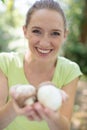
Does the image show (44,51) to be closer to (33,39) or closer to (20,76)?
(33,39)

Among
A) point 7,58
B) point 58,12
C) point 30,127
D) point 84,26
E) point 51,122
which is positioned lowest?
point 84,26

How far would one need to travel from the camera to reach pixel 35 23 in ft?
5.71

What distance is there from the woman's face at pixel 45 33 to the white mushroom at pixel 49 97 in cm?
33

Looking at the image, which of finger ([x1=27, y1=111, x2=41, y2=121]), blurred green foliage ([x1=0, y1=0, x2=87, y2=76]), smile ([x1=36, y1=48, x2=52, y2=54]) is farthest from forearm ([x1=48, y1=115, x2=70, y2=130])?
blurred green foliage ([x1=0, y1=0, x2=87, y2=76])

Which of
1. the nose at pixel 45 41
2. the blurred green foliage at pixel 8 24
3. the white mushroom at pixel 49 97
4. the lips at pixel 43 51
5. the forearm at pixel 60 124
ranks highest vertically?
the nose at pixel 45 41

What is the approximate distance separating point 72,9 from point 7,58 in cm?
806

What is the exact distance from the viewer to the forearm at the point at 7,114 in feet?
5.09

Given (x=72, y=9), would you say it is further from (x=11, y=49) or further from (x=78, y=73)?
(x=78, y=73)

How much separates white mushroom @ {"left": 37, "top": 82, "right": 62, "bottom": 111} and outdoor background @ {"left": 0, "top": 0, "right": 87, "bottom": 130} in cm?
56

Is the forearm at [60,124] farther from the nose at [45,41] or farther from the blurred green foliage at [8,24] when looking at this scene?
the blurred green foliage at [8,24]

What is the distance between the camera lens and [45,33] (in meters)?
1.70

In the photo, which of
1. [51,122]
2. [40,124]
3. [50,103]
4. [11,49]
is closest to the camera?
[50,103]

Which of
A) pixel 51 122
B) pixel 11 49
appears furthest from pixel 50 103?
pixel 11 49

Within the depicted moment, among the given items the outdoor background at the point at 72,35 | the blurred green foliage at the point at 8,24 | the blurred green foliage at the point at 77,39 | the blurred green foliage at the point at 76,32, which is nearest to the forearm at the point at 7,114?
the outdoor background at the point at 72,35
